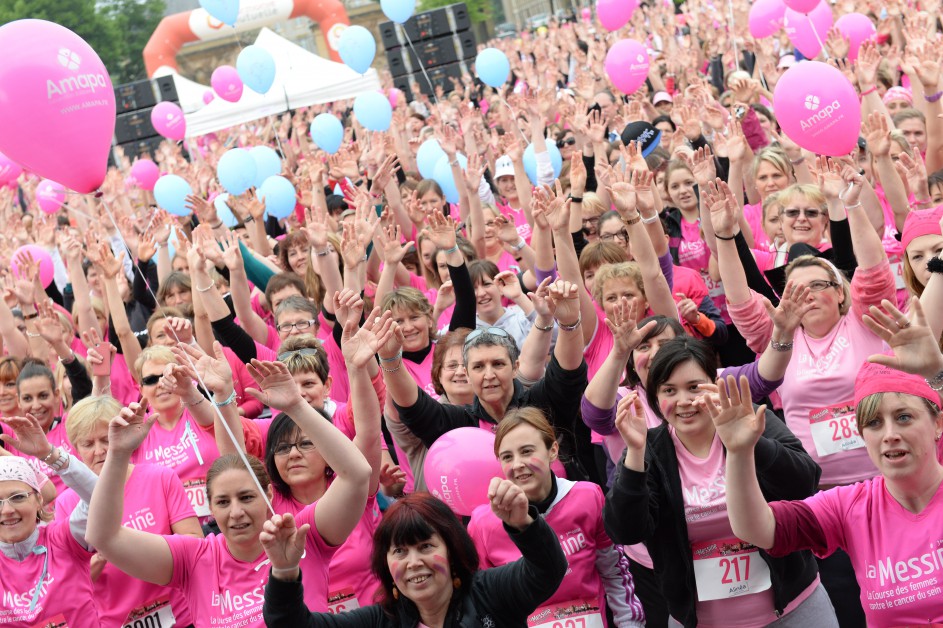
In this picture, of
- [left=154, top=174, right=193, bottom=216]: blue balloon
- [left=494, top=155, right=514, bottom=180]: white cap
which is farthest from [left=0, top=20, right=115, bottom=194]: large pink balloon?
[left=154, top=174, right=193, bottom=216]: blue balloon

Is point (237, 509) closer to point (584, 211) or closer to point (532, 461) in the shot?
point (532, 461)

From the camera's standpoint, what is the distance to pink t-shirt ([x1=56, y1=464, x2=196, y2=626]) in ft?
12.6

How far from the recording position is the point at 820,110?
5227 millimetres

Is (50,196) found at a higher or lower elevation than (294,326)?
higher

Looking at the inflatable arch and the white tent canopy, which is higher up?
the inflatable arch

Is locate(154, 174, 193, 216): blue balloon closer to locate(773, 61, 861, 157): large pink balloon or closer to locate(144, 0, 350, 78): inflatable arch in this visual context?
locate(773, 61, 861, 157): large pink balloon

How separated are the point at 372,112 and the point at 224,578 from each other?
6259mm

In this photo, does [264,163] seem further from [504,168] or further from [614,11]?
[614,11]

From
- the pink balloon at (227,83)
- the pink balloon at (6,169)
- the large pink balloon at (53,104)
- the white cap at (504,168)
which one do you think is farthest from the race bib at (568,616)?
the pink balloon at (227,83)

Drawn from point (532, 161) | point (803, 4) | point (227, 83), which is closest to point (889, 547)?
point (532, 161)

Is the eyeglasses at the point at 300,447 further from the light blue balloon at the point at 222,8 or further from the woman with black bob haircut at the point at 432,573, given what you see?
the light blue balloon at the point at 222,8

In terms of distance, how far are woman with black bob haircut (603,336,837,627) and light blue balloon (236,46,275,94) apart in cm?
760

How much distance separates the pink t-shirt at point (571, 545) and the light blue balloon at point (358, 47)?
25.4 feet

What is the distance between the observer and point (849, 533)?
2.89 m
